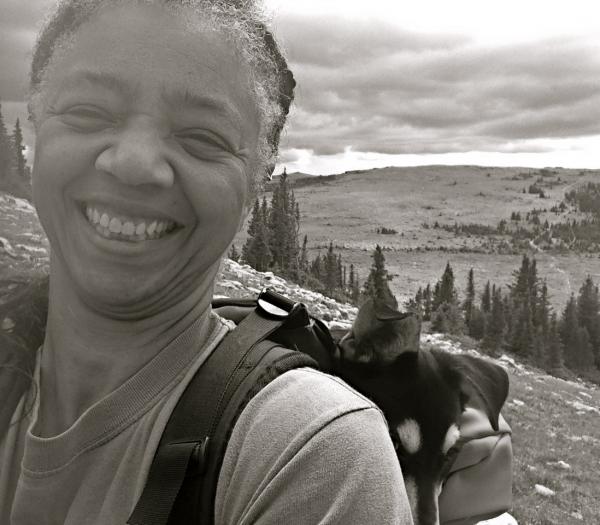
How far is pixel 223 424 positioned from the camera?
1.58m

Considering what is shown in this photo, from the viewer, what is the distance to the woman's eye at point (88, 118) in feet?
6.25

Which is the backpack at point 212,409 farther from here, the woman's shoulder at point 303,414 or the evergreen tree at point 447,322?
the evergreen tree at point 447,322


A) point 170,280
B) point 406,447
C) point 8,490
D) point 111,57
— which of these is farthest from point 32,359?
point 406,447

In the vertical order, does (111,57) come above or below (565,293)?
above

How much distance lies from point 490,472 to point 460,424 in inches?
9.1

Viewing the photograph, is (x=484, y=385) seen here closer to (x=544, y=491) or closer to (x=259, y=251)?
(x=544, y=491)

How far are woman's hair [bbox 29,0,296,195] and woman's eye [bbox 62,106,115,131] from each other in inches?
9.6

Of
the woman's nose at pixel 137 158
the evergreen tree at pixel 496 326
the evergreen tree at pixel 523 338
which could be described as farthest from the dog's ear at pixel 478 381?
the evergreen tree at pixel 523 338

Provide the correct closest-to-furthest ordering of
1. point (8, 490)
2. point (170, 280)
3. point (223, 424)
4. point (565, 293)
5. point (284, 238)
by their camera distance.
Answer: point (223, 424) → point (8, 490) → point (170, 280) → point (284, 238) → point (565, 293)

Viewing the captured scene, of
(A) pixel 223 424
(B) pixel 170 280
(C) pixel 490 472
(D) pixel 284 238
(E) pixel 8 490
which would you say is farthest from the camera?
(D) pixel 284 238

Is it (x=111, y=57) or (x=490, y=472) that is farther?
(x=490, y=472)

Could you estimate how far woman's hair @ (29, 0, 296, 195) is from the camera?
198 cm

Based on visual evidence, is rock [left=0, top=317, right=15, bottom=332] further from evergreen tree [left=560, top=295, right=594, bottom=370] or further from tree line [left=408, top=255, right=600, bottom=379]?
evergreen tree [left=560, top=295, right=594, bottom=370]

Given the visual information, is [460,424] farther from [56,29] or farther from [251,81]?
[56,29]
